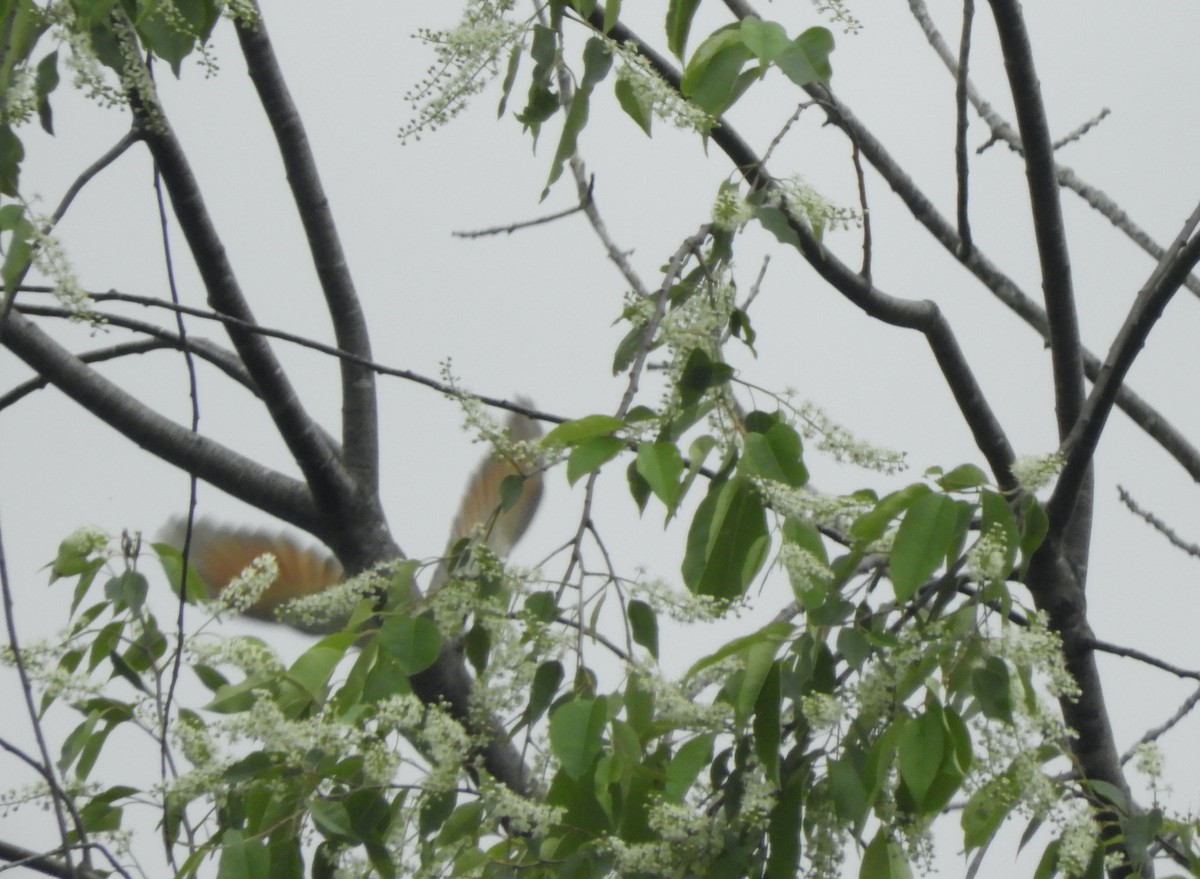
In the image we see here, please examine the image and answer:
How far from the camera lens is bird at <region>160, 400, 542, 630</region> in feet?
8.09

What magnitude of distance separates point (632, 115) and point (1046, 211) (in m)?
0.84

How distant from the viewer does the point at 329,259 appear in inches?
86.3

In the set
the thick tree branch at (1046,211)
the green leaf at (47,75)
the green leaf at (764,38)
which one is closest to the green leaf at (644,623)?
the green leaf at (764,38)

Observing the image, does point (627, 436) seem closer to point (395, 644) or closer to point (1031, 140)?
point (395, 644)

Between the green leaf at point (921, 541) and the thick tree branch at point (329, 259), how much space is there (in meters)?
1.31

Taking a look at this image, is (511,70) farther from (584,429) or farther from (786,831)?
(786,831)

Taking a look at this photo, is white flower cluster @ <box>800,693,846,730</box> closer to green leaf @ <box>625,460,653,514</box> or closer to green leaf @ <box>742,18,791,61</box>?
green leaf @ <box>625,460,653,514</box>

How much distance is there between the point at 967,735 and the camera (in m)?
1.03

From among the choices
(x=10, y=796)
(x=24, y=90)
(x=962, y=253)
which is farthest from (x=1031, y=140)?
(x=10, y=796)

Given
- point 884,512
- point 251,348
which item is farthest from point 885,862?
point 251,348

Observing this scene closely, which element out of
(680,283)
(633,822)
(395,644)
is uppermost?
(680,283)

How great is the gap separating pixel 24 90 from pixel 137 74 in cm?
15

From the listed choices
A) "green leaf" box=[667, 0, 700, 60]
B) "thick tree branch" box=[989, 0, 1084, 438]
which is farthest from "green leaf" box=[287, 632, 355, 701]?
"thick tree branch" box=[989, 0, 1084, 438]

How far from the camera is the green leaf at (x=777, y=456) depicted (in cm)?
102
